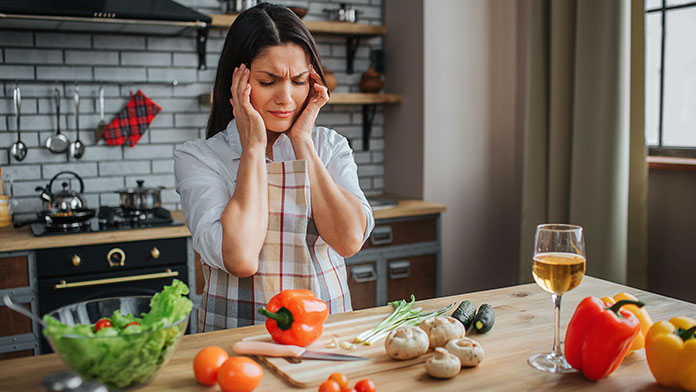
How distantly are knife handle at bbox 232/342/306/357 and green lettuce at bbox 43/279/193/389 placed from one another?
0.19m

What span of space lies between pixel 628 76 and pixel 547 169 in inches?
29.4

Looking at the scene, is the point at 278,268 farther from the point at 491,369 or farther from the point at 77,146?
the point at 77,146

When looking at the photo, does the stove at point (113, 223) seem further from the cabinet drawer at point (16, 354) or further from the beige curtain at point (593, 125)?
the beige curtain at point (593, 125)

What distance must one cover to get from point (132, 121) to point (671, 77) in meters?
2.78

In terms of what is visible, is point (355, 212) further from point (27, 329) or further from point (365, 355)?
point (27, 329)

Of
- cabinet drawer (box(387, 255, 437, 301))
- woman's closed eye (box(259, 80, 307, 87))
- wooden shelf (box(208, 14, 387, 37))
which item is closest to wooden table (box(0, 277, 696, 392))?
woman's closed eye (box(259, 80, 307, 87))

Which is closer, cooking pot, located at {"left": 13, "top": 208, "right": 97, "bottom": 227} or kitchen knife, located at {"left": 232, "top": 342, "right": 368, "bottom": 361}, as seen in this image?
kitchen knife, located at {"left": 232, "top": 342, "right": 368, "bottom": 361}

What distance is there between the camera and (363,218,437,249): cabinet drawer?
3.32 m

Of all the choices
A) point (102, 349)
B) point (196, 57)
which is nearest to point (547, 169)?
point (196, 57)

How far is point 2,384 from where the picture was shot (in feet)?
3.74

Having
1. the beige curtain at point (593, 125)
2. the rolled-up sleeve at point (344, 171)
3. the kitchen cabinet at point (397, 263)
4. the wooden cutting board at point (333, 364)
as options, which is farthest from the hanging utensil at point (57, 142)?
the beige curtain at point (593, 125)

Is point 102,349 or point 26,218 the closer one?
point 102,349

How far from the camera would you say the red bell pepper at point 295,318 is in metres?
1.25

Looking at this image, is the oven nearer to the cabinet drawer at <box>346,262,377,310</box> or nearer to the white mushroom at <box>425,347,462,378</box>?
the cabinet drawer at <box>346,262,377,310</box>
